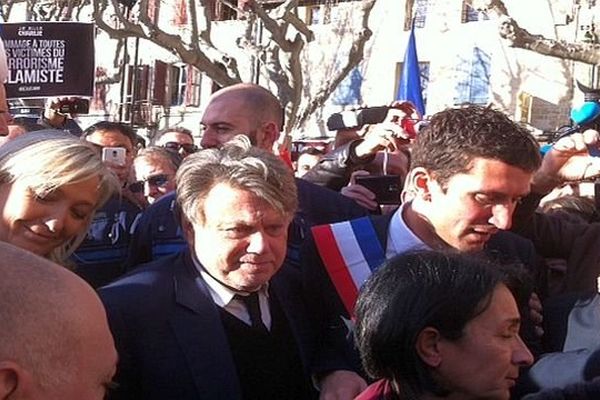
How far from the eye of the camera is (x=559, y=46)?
49.5ft

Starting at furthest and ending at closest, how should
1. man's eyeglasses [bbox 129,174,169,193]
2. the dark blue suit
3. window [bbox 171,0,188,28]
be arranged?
window [bbox 171,0,188,28]
man's eyeglasses [bbox 129,174,169,193]
the dark blue suit

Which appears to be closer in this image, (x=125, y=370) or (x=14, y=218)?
(x=125, y=370)

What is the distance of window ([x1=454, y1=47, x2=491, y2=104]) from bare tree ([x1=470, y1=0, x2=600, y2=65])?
22.8 feet

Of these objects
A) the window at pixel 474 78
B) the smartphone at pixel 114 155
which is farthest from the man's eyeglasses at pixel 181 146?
the window at pixel 474 78

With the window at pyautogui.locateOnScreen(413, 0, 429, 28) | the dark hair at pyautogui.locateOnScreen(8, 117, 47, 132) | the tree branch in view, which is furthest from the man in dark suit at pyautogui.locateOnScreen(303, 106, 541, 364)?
the window at pyautogui.locateOnScreen(413, 0, 429, 28)

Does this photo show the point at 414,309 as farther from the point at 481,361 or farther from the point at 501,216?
the point at 501,216

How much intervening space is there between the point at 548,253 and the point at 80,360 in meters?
2.94

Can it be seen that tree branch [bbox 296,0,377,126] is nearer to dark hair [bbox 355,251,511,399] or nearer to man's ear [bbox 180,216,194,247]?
man's ear [bbox 180,216,194,247]

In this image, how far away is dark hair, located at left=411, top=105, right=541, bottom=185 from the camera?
3.14 metres

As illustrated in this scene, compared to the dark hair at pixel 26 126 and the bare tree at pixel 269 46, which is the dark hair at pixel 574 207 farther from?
the bare tree at pixel 269 46

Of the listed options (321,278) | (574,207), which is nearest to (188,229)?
(321,278)

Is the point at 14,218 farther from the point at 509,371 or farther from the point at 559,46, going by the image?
the point at 559,46

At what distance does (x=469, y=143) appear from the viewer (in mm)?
Result: 3156

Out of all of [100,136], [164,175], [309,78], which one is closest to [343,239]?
[164,175]
